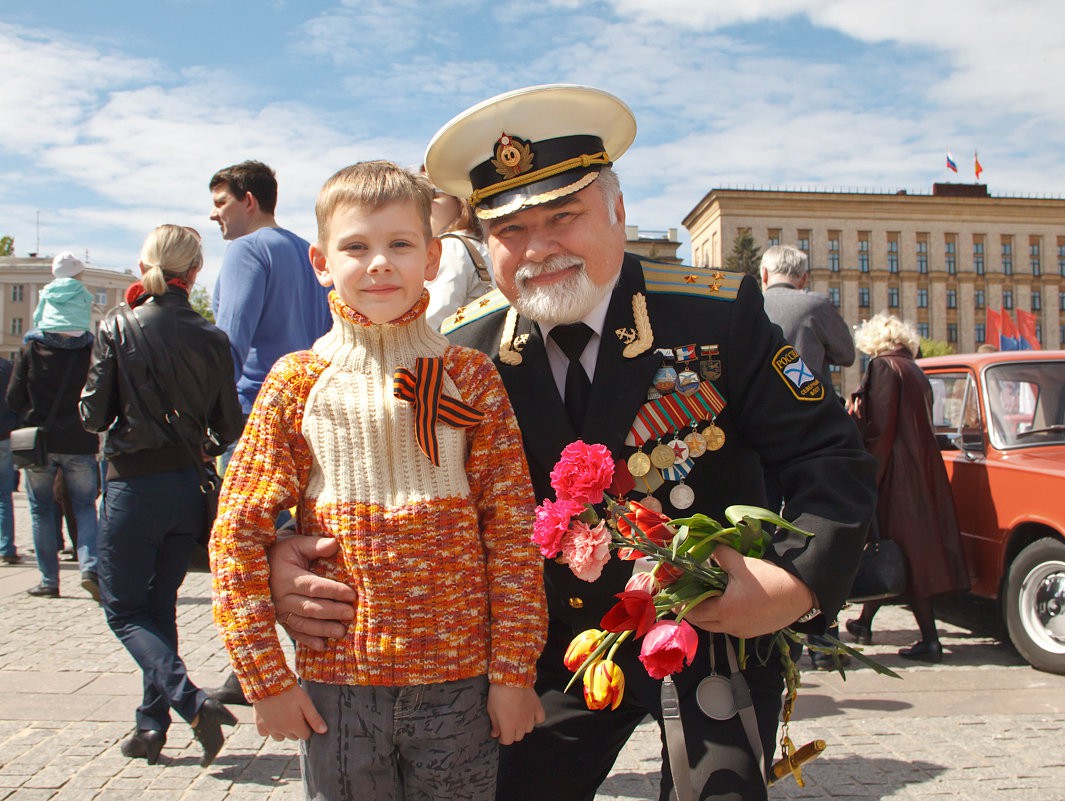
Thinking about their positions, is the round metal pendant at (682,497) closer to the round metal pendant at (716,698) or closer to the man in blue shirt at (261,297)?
the round metal pendant at (716,698)

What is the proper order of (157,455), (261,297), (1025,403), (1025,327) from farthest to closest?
1. (1025,327)
2. (1025,403)
3. (261,297)
4. (157,455)

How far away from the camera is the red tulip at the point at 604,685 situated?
184 centimetres

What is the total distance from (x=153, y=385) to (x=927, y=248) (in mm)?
86372

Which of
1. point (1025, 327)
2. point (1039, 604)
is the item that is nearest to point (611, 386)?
point (1039, 604)

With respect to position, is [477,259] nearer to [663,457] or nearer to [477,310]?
[477,310]

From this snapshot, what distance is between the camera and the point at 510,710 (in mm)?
2084

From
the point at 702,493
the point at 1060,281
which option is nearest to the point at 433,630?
the point at 702,493

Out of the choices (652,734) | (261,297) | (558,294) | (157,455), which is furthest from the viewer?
(652,734)

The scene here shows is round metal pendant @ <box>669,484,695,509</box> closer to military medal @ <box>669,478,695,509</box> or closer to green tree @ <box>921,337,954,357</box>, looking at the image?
military medal @ <box>669,478,695,509</box>

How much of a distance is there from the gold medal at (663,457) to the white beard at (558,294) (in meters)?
0.37

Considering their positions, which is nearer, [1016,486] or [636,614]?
[636,614]

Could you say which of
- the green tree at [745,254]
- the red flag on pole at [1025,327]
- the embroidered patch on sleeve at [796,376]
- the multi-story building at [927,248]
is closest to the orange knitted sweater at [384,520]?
the embroidered patch on sleeve at [796,376]

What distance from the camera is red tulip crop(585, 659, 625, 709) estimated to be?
6.04ft

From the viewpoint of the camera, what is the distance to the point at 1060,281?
277 feet
